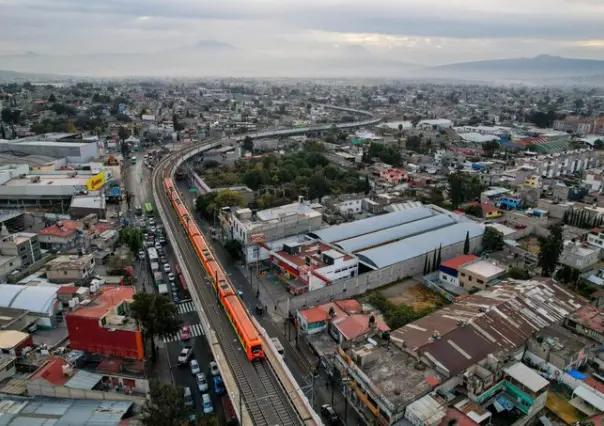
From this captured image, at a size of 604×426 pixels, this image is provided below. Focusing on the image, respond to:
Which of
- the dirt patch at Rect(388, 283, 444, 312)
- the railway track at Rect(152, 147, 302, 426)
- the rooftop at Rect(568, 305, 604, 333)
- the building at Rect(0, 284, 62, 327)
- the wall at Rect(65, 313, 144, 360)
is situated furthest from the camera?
the dirt patch at Rect(388, 283, 444, 312)

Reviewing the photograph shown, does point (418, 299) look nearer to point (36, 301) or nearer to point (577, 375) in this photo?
point (577, 375)

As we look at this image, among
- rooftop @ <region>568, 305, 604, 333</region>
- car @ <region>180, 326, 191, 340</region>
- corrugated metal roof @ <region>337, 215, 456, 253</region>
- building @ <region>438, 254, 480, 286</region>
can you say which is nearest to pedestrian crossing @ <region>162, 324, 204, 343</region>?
car @ <region>180, 326, 191, 340</region>

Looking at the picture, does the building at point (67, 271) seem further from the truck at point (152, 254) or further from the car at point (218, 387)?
the car at point (218, 387)

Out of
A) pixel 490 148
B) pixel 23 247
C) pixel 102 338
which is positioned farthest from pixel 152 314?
pixel 490 148

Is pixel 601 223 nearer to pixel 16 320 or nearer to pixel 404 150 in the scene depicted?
pixel 404 150

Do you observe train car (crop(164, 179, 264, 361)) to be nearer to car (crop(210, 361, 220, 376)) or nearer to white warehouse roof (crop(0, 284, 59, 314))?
car (crop(210, 361, 220, 376))

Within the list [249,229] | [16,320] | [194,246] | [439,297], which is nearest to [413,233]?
[439,297]

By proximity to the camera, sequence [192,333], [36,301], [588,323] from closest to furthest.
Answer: [588,323] → [36,301] → [192,333]
